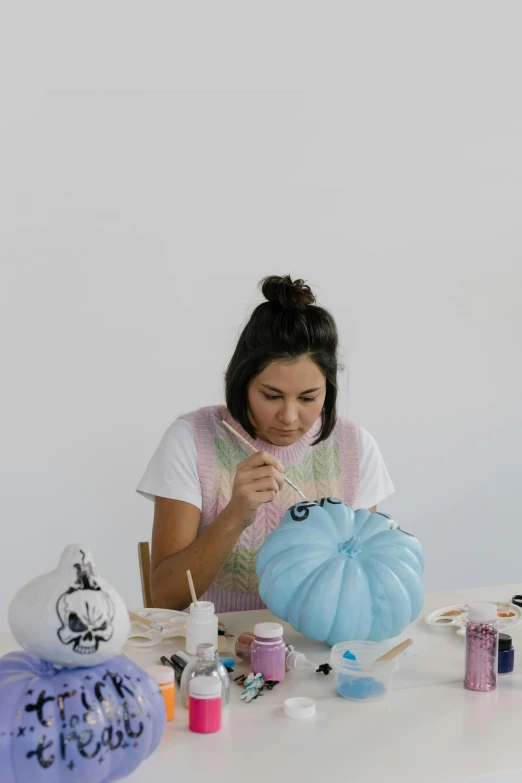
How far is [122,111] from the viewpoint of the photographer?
3234 mm

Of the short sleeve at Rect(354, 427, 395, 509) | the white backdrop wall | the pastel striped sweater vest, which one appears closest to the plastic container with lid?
the pastel striped sweater vest

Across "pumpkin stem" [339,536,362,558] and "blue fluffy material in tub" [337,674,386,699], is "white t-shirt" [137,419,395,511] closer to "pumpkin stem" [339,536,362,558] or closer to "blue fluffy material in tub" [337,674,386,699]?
"pumpkin stem" [339,536,362,558]

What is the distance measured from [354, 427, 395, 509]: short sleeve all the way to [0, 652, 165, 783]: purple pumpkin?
1.21 meters

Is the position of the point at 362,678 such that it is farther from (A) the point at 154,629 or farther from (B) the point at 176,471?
(B) the point at 176,471

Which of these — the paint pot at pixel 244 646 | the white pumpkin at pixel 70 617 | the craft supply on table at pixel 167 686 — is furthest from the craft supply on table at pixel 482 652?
the white pumpkin at pixel 70 617

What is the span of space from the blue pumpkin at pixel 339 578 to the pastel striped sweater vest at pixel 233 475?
449 mm

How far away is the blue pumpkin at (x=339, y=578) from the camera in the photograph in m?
1.62

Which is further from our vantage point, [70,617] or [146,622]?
[146,622]

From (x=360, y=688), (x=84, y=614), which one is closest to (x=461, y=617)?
(x=360, y=688)

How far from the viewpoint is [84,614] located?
44.2 inches

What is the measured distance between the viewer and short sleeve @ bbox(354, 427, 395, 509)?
7.57 feet

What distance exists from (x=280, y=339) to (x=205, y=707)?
0.96m

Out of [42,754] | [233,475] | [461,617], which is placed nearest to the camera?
[42,754]

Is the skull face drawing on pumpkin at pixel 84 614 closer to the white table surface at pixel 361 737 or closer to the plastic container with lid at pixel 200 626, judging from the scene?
the white table surface at pixel 361 737
